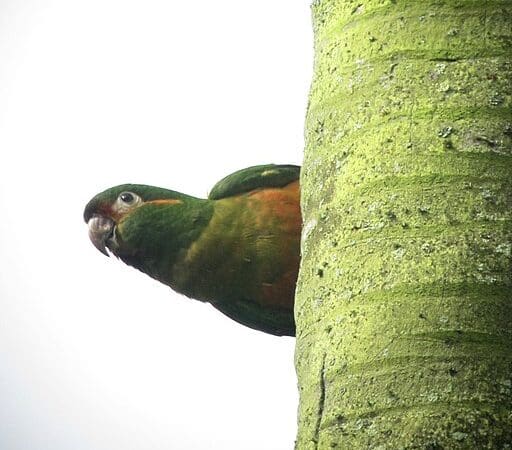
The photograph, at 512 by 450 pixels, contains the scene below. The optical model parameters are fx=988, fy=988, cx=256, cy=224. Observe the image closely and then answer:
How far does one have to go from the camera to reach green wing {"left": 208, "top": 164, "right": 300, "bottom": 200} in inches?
224

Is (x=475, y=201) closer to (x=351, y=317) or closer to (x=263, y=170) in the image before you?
(x=351, y=317)

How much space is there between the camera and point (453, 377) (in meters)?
2.07

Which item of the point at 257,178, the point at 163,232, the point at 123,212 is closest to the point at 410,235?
the point at 257,178

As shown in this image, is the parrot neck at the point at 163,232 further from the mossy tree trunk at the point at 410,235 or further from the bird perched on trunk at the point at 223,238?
the mossy tree trunk at the point at 410,235

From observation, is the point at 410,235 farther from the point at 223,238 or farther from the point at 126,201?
the point at 126,201

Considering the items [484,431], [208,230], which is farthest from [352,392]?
[208,230]

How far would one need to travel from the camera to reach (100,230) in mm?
5996

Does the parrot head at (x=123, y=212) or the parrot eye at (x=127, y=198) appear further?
the parrot eye at (x=127, y=198)

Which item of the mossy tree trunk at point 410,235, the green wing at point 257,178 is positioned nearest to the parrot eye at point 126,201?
the green wing at point 257,178

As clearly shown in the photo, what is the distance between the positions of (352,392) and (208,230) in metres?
3.49

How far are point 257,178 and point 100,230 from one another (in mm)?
1040

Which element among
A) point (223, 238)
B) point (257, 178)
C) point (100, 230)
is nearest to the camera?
point (223, 238)

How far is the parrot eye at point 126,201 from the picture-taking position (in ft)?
19.7

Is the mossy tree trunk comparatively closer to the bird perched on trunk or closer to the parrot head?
the bird perched on trunk
